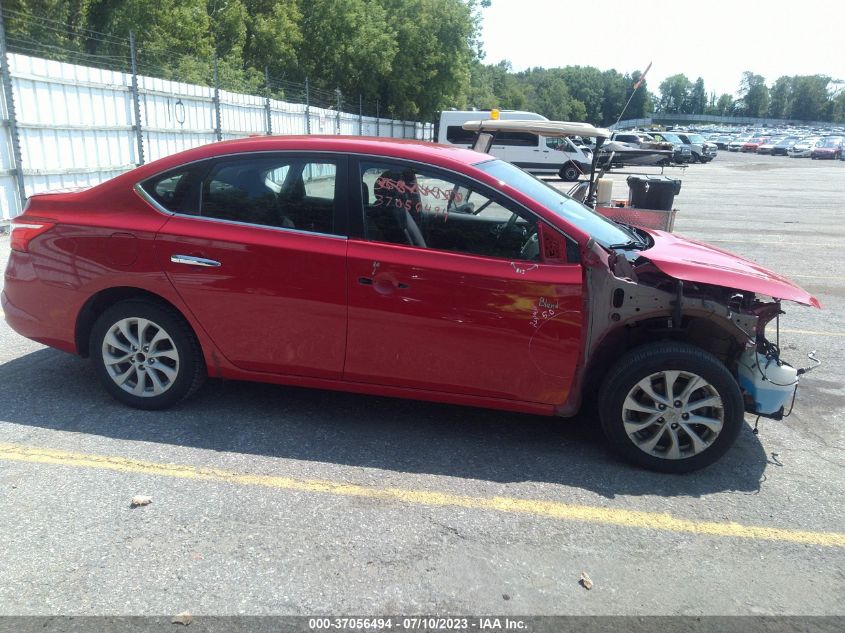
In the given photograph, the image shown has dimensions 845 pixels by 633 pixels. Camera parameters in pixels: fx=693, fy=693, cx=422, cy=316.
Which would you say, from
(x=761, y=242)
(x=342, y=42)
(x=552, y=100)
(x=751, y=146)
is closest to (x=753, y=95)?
(x=552, y=100)

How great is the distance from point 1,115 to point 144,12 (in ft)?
59.2

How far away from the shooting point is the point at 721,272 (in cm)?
391

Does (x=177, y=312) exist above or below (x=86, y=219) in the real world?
below

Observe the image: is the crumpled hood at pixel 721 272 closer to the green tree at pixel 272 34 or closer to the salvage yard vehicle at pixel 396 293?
the salvage yard vehicle at pixel 396 293

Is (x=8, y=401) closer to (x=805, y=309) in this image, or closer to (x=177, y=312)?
(x=177, y=312)

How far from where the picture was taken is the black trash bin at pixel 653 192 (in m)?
9.90

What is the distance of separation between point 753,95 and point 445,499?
20519 cm

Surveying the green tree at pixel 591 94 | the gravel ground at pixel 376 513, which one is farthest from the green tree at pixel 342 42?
the green tree at pixel 591 94

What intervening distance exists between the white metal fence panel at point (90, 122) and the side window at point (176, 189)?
410cm

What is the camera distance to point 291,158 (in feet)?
13.6

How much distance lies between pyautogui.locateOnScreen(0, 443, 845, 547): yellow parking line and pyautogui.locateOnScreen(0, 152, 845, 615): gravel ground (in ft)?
0.09

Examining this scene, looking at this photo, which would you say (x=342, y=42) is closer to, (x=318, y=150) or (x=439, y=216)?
(x=318, y=150)

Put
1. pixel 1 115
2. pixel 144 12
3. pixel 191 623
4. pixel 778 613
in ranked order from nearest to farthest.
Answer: pixel 191 623 < pixel 778 613 < pixel 1 115 < pixel 144 12

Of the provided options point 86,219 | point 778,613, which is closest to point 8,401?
point 86,219
